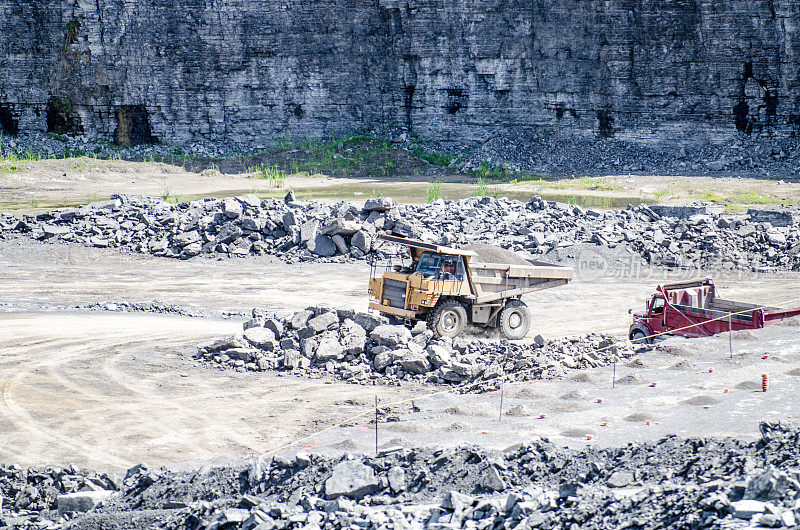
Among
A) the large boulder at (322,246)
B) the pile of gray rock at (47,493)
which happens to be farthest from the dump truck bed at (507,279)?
the large boulder at (322,246)

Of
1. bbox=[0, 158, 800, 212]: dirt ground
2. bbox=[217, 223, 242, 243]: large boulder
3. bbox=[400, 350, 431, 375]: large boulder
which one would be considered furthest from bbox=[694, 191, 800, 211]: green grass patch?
bbox=[400, 350, 431, 375]: large boulder

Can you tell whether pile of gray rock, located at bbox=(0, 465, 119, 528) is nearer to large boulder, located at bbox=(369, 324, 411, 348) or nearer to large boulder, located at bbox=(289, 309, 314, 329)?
large boulder, located at bbox=(369, 324, 411, 348)

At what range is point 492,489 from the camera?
923 centimetres

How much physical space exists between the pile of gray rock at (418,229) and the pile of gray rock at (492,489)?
16096mm

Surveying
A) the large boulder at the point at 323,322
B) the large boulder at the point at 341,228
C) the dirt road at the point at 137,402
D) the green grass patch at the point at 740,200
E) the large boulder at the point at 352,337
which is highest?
the green grass patch at the point at 740,200

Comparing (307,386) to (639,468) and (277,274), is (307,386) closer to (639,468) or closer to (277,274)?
(639,468)

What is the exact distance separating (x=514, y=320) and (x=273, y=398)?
18.0 ft

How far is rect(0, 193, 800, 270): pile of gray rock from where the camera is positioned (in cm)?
2614

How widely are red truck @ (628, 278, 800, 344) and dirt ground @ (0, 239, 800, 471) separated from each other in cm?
37

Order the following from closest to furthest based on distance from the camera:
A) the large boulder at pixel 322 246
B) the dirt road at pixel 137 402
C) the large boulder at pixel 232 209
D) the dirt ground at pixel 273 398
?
the dirt ground at pixel 273 398
the dirt road at pixel 137 402
the large boulder at pixel 322 246
the large boulder at pixel 232 209

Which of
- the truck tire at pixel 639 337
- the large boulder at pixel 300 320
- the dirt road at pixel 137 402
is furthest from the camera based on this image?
the large boulder at pixel 300 320

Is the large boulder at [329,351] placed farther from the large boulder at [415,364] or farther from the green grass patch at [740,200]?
the green grass patch at [740,200]

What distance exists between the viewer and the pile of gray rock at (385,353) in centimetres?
1497

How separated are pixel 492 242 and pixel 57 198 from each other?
20323 millimetres
